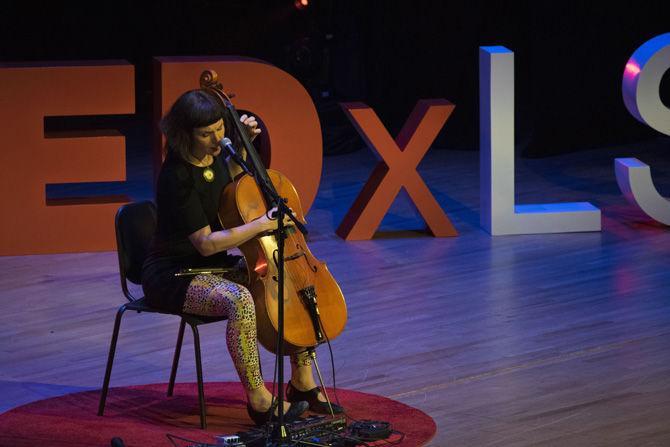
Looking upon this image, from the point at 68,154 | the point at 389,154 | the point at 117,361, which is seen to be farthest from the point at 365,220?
the point at 117,361

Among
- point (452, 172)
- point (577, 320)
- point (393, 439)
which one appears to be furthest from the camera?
point (452, 172)

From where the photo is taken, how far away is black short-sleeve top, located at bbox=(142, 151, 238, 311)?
15.1 feet

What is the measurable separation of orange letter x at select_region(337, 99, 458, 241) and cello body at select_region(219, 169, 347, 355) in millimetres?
3499

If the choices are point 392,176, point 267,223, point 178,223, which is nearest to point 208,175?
point 178,223

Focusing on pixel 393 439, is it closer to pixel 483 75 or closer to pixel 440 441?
pixel 440 441

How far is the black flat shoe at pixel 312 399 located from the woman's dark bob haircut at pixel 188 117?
985mm

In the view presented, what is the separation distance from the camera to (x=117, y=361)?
5633 millimetres

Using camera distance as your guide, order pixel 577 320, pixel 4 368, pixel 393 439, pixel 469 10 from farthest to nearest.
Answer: pixel 469 10 → pixel 577 320 → pixel 4 368 → pixel 393 439

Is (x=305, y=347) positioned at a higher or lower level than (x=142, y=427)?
higher

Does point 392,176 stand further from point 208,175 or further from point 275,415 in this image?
point 275,415

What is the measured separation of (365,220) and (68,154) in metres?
1.93

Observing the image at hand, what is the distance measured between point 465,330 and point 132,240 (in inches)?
71.8

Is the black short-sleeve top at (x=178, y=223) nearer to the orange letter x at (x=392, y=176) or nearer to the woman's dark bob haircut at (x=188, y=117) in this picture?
the woman's dark bob haircut at (x=188, y=117)

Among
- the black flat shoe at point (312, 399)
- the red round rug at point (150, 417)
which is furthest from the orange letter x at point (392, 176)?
the black flat shoe at point (312, 399)
